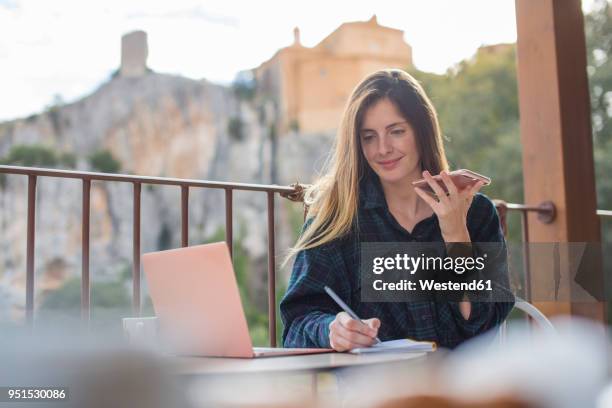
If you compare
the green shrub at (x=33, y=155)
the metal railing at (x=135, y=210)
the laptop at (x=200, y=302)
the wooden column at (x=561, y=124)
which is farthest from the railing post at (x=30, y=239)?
the green shrub at (x=33, y=155)

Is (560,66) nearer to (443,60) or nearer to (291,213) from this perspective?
(443,60)

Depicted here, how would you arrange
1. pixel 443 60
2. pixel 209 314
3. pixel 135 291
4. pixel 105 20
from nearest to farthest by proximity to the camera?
pixel 209 314, pixel 135 291, pixel 443 60, pixel 105 20

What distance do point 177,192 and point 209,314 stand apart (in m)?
26.9

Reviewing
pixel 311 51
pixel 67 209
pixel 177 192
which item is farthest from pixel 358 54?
pixel 67 209

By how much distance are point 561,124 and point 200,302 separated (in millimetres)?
1933

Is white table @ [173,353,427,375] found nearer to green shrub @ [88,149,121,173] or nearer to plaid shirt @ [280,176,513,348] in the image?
plaid shirt @ [280,176,513,348]

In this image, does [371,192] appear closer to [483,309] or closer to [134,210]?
[483,309]

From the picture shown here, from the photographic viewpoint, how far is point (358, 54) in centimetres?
3089

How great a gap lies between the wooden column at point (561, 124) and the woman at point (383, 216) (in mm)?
992

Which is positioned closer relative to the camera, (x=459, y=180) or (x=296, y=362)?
(x=296, y=362)

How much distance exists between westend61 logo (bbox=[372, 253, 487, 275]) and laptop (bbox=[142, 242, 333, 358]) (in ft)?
1.38

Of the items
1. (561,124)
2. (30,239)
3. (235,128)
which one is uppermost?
(235,128)

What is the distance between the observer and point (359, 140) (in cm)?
176

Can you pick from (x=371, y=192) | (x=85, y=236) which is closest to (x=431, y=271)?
(x=371, y=192)
